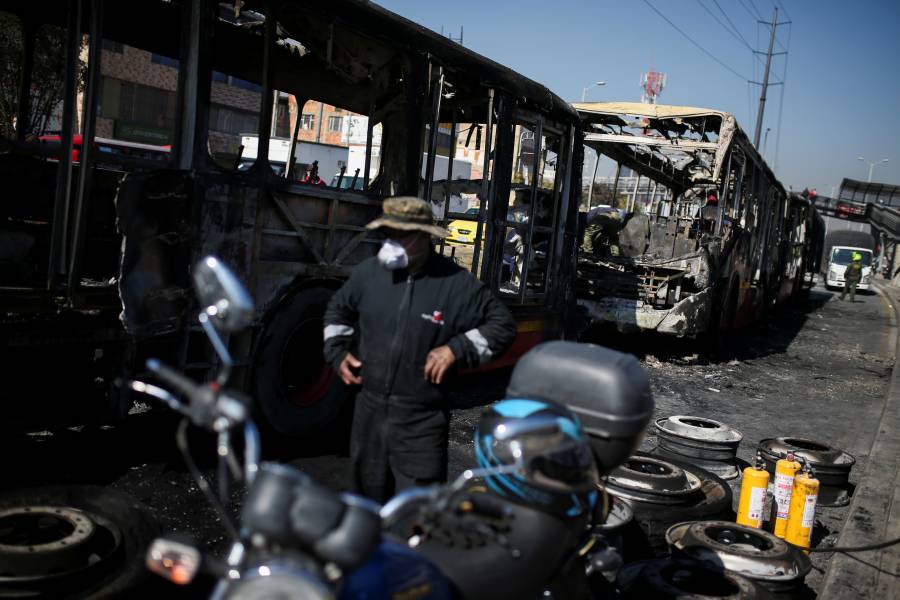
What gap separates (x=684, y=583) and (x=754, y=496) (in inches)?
53.2

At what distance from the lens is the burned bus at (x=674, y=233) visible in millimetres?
11008

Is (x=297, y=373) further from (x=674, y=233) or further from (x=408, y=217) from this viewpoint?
(x=674, y=233)

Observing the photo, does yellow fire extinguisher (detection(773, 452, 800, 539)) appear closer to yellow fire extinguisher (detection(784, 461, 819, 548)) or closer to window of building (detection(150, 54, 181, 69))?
yellow fire extinguisher (detection(784, 461, 819, 548))

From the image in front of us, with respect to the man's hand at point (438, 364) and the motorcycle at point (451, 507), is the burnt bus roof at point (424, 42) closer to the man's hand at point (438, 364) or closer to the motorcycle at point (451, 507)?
the man's hand at point (438, 364)

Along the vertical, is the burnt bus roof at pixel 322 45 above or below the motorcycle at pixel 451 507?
above

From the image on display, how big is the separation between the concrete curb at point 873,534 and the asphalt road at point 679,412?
18 centimetres

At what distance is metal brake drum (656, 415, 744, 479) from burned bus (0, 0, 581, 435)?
93.2 inches

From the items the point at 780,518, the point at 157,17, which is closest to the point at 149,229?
the point at 157,17

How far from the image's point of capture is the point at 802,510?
172 inches

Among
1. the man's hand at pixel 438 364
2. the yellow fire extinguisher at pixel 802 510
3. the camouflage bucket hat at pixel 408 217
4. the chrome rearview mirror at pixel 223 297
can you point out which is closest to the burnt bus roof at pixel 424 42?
the camouflage bucket hat at pixel 408 217

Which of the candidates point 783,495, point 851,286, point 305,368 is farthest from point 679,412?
point 851,286

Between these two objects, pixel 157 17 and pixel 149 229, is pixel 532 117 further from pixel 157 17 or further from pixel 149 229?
pixel 149 229

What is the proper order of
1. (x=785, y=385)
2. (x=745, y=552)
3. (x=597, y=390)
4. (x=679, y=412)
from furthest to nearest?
(x=785, y=385)
(x=679, y=412)
(x=745, y=552)
(x=597, y=390)

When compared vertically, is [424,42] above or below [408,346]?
above
